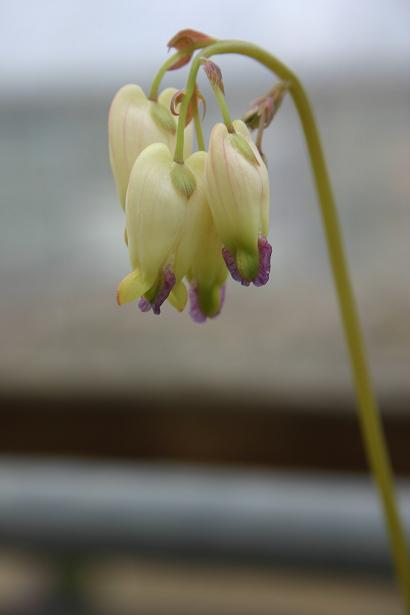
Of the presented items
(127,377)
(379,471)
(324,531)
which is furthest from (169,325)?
(379,471)

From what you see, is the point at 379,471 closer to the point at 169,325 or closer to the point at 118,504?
the point at 118,504

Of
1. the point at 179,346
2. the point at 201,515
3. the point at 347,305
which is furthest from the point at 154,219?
the point at 179,346

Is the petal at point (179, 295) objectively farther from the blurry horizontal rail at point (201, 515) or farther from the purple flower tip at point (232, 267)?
the blurry horizontal rail at point (201, 515)

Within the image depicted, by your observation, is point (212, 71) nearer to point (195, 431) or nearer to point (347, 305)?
point (347, 305)

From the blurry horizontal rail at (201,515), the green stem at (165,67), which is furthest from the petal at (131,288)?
the blurry horizontal rail at (201,515)

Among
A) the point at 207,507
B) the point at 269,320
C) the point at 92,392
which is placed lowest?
the point at 207,507

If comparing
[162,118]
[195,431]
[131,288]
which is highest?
→ [195,431]
